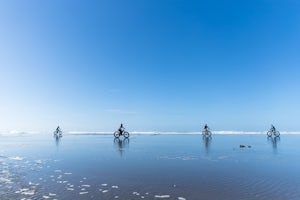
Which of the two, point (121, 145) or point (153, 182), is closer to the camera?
point (153, 182)

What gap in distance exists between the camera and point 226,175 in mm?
13367

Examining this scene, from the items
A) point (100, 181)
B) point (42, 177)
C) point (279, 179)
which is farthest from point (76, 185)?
point (279, 179)

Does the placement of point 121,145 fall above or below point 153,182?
above

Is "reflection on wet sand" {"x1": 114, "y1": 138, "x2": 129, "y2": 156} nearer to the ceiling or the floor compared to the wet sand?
nearer to the ceiling

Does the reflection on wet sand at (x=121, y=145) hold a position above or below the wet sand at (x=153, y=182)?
above

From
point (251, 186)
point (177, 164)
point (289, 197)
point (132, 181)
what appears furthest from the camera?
point (177, 164)

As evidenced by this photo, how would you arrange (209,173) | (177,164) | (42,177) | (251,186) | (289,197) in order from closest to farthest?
(289,197) → (251,186) → (42,177) → (209,173) → (177,164)

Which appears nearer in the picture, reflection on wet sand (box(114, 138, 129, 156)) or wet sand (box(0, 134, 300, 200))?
wet sand (box(0, 134, 300, 200))

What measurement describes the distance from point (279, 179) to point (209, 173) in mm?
3500

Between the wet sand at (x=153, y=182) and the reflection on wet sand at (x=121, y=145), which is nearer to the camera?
the wet sand at (x=153, y=182)

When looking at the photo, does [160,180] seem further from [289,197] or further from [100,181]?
[289,197]

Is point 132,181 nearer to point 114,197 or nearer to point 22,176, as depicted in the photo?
point 114,197

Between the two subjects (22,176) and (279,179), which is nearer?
(279,179)

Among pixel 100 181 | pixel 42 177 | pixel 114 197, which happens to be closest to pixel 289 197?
pixel 114 197
